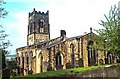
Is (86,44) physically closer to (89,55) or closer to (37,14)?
(89,55)

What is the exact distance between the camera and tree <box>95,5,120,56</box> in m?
46.0

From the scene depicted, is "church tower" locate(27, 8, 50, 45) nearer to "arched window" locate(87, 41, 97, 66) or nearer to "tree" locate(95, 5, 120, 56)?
"arched window" locate(87, 41, 97, 66)

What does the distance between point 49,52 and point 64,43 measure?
4095 millimetres

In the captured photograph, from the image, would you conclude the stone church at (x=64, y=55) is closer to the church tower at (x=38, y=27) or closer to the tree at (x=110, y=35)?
the tree at (x=110, y=35)

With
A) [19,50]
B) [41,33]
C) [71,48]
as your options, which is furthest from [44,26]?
[71,48]

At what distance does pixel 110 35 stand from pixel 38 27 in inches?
3085

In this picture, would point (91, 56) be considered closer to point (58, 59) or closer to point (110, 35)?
point (58, 59)

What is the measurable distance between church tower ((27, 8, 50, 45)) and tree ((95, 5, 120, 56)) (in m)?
73.7

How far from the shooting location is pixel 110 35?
4703cm

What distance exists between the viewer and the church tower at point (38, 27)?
4847 inches

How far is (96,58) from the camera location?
218 ft

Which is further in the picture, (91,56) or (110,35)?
(91,56)

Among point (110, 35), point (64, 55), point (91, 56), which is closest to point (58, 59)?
point (64, 55)

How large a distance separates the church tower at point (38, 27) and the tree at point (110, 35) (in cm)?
7371
